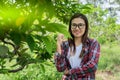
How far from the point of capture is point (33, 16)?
1319mm

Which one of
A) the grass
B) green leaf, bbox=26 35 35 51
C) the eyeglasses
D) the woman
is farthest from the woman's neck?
green leaf, bbox=26 35 35 51

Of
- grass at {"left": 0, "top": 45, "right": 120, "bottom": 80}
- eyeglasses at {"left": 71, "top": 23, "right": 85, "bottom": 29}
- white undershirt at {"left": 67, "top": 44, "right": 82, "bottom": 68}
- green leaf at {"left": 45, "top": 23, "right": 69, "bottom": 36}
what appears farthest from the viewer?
grass at {"left": 0, "top": 45, "right": 120, "bottom": 80}

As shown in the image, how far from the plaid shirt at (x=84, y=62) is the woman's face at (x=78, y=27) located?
15 centimetres

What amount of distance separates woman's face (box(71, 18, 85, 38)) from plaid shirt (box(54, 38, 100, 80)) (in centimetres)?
15

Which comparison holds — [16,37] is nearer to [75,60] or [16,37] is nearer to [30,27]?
[30,27]

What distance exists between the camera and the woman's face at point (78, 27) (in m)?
2.81

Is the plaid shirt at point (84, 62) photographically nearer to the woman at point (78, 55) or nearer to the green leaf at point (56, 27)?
the woman at point (78, 55)

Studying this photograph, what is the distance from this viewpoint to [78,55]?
295cm

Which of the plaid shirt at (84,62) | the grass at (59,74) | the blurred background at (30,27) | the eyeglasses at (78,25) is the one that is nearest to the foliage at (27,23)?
the blurred background at (30,27)

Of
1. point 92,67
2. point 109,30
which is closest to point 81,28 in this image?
point 92,67

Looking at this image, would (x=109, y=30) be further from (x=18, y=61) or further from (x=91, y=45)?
(x=18, y=61)

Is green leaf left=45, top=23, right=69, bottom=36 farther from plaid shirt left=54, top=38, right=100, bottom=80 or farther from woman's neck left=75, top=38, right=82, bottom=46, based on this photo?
woman's neck left=75, top=38, right=82, bottom=46

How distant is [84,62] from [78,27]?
0.32m

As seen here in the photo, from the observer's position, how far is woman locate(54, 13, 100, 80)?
286 cm
